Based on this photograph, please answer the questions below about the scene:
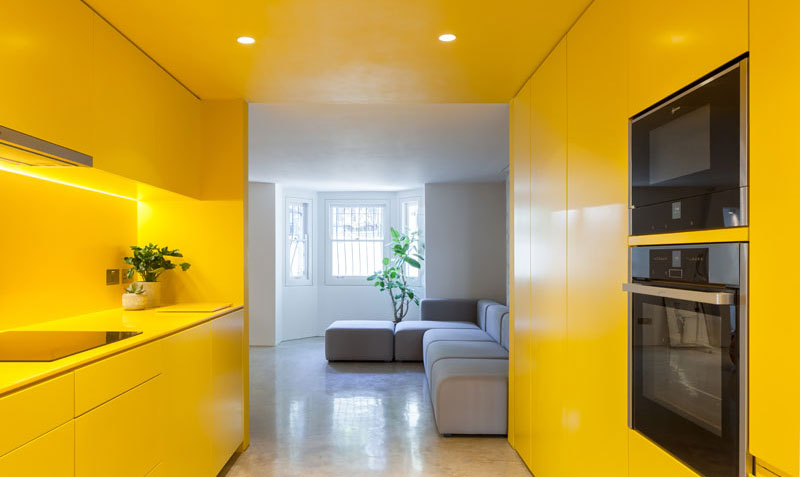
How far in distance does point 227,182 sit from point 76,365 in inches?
79.6

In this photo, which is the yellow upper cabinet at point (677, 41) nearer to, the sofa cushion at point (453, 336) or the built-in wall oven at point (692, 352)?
the built-in wall oven at point (692, 352)

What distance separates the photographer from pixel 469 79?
307cm

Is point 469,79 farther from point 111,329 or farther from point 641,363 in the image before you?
point 111,329

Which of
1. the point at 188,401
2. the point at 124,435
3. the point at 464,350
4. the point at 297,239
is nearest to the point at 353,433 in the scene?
the point at 464,350

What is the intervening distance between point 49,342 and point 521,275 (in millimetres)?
2513

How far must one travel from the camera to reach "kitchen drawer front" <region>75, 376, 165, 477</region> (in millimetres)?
1657

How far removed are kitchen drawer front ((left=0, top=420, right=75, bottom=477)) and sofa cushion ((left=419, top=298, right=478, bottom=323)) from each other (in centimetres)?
571

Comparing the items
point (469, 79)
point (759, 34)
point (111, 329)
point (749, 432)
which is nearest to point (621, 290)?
point (749, 432)

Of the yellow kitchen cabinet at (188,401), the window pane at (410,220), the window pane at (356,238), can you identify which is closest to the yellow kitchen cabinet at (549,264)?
the yellow kitchen cabinet at (188,401)

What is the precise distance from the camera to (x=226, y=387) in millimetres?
3090

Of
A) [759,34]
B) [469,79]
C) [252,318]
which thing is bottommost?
[252,318]

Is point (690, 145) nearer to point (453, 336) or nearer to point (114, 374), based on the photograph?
point (114, 374)

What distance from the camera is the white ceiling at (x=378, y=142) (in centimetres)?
394

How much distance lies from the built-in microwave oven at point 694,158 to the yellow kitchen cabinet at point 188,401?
1.95 metres
